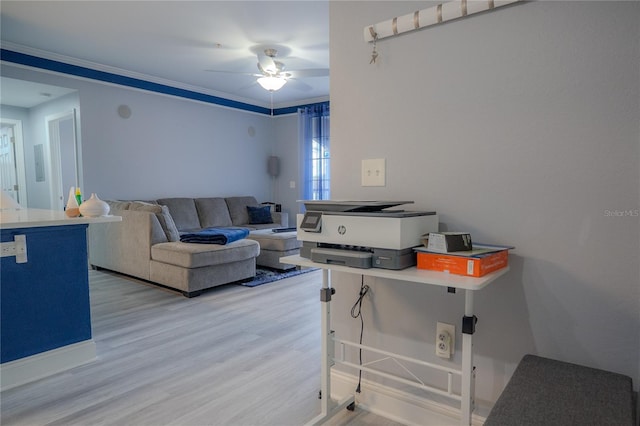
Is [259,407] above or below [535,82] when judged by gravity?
below

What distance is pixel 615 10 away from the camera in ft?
3.71

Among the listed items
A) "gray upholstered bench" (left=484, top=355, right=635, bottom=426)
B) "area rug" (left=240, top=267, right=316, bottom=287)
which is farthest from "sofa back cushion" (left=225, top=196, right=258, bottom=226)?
"gray upholstered bench" (left=484, top=355, right=635, bottom=426)

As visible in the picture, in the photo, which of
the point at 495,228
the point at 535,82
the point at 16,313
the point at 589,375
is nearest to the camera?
the point at 589,375

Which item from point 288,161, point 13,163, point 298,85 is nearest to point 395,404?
point 298,85

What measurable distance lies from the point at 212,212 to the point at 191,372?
3.63 metres

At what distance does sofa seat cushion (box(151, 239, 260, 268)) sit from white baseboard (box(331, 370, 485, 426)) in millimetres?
2024

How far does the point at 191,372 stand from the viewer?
81.4 inches

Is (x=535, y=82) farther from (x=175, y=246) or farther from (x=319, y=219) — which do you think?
(x=175, y=246)

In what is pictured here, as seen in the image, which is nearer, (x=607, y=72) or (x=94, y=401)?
(x=607, y=72)

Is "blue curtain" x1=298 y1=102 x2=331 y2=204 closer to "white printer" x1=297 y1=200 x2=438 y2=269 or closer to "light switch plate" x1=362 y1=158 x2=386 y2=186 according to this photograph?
"light switch plate" x1=362 y1=158 x2=386 y2=186

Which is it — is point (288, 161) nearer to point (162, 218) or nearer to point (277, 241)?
point (277, 241)

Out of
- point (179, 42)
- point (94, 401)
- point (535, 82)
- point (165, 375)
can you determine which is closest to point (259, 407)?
point (165, 375)

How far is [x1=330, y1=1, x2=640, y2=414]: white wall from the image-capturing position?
3.80ft

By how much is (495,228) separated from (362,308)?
0.70 m
